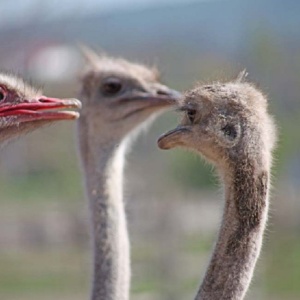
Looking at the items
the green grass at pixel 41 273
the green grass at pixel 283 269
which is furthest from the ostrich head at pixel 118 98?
the green grass at pixel 283 269

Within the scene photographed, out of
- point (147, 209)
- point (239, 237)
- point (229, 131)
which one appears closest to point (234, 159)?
point (229, 131)

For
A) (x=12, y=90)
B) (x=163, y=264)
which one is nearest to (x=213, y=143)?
(x=12, y=90)

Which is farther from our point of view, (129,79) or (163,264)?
(163,264)

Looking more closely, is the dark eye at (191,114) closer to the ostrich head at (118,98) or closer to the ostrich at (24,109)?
the ostrich at (24,109)

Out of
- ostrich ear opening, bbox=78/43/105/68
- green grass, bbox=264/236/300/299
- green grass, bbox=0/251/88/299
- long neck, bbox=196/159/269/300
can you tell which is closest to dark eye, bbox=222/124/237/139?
long neck, bbox=196/159/269/300

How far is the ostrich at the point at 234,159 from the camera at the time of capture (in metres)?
4.85

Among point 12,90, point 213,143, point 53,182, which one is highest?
point 53,182

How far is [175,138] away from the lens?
5191 millimetres

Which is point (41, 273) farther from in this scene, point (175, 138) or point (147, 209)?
point (175, 138)

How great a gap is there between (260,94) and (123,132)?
2016 mm

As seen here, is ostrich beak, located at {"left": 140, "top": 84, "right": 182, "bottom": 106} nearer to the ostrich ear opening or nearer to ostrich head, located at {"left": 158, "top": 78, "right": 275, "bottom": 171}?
the ostrich ear opening

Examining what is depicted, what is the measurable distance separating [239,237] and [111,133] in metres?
2.28

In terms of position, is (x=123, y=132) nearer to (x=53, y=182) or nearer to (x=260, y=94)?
(x=260, y=94)

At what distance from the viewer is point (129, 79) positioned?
7.23m
